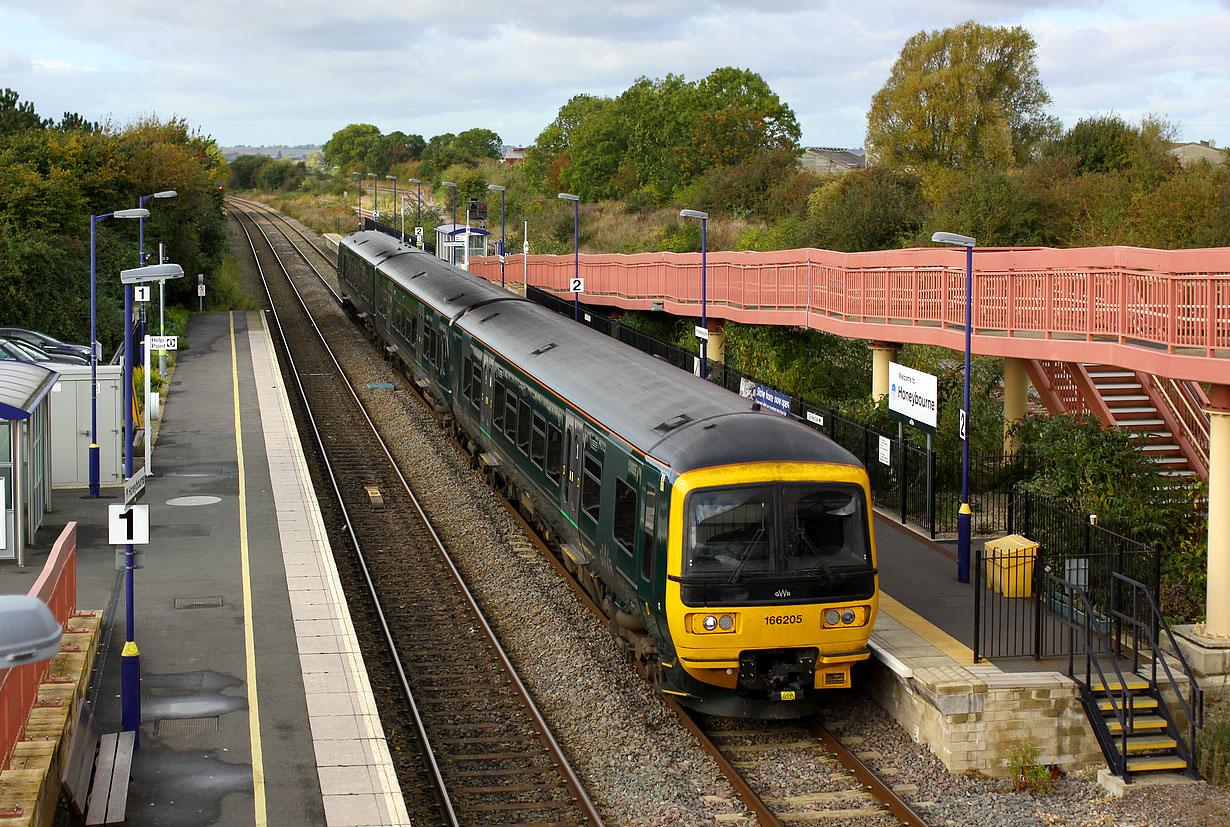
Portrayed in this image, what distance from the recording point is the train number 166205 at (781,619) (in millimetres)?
11445

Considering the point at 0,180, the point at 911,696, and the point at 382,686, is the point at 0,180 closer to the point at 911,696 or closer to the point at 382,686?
the point at 382,686

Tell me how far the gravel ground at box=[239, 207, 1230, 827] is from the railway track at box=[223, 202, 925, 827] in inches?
9.2

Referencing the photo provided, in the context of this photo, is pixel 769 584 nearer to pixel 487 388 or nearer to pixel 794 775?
pixel 794 775

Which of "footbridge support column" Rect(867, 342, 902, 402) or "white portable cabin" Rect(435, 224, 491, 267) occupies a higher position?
"white portable cabin" Rect(435, 224, 491, 267)

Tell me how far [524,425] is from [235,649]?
220 inches

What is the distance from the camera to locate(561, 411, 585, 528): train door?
14703 mm

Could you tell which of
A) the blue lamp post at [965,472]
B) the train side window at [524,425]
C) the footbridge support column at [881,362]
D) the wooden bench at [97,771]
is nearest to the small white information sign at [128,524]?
the wooden bench at [97,771]

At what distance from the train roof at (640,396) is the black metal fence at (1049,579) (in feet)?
8.61

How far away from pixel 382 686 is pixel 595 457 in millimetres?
3568

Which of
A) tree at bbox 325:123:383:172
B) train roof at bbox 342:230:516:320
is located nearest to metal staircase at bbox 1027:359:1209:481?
train roof at bbox 342:230:516:320

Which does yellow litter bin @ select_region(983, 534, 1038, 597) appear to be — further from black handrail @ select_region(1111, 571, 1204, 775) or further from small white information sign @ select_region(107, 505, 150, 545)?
small white information sign @ select_region(107, 505, 150, 545)

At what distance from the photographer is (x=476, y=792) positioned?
11047mm

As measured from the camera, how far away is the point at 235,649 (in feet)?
45.6

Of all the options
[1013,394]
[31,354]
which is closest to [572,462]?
[1013,394]
